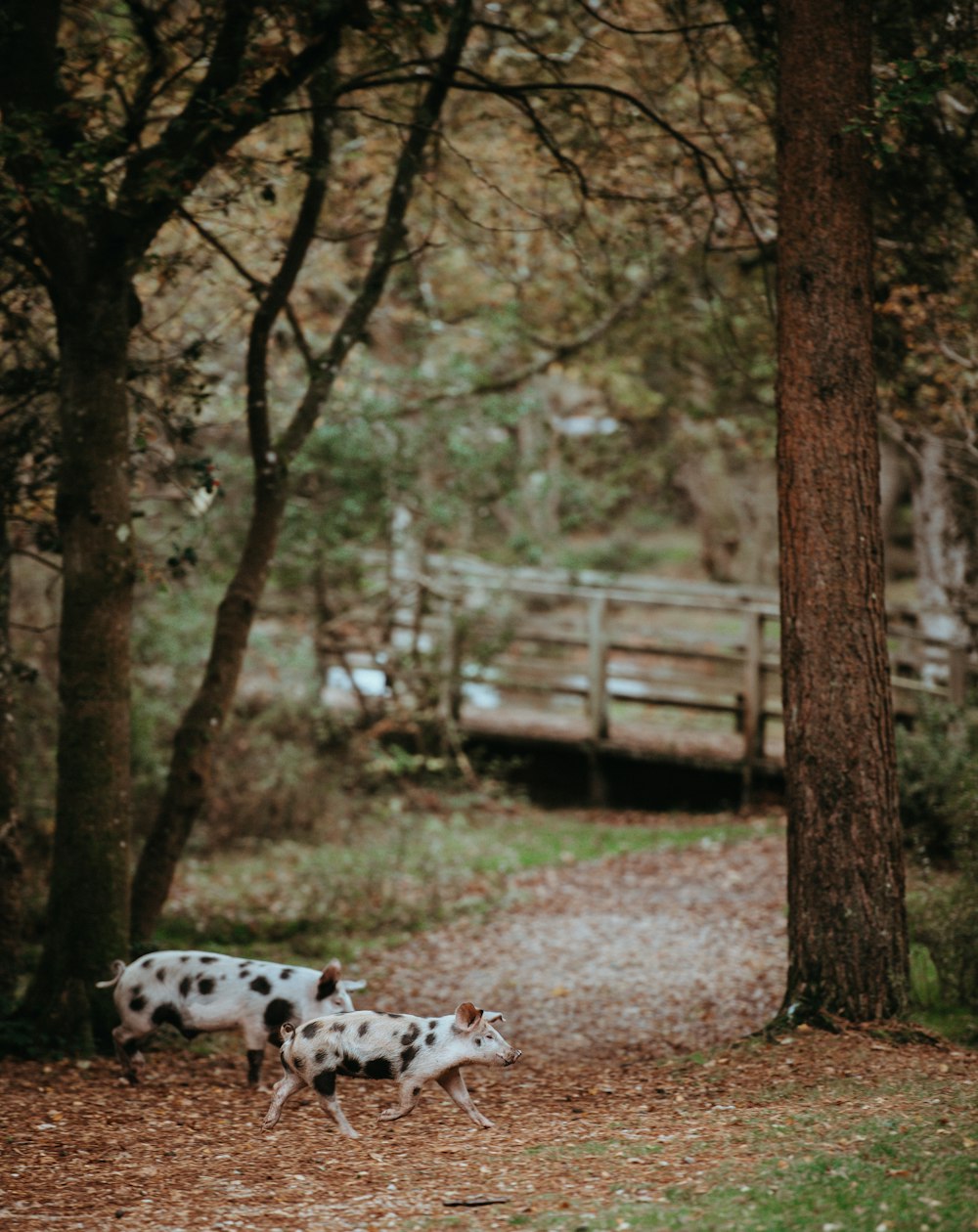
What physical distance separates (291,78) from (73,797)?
4390 millimetres

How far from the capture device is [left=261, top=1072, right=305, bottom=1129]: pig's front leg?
5316 mm

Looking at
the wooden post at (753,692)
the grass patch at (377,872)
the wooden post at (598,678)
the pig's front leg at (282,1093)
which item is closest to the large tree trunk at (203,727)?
the grass patch at (377,872)

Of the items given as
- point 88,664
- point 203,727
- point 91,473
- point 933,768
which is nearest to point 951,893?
point 933,768

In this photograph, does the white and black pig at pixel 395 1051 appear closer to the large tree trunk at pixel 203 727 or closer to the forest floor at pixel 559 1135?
the forest floor at pixel 559 1135

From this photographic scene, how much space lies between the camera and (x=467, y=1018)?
5.09m

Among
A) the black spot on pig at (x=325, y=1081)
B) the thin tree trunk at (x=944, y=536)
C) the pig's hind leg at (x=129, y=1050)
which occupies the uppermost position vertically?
the thin tree trunk at (x=944, y=536)

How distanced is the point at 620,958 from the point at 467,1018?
16.6ft

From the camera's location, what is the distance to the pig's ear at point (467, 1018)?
5078mm

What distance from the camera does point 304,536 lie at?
14547 millimetres

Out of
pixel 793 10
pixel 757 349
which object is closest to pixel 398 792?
pixel 757 349

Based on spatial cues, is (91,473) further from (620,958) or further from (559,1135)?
(620,958)

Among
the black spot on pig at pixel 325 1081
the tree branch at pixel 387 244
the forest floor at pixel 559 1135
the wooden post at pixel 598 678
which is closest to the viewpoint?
the forest floor at pixel 559 1135

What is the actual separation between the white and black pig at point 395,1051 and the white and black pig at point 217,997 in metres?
0.57

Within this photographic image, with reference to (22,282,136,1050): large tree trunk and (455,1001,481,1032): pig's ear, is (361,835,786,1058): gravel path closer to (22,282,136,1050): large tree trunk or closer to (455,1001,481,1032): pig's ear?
(22,282,136,1050): large tree trunk
